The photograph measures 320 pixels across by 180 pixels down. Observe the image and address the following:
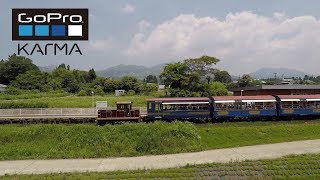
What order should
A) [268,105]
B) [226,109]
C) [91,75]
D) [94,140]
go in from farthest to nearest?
[91,75] → [268,105] → [226,109] → [94,140]

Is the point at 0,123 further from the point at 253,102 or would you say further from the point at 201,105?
the point at 253,102

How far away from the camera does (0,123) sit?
36.0m

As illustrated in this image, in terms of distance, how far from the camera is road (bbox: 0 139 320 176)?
22281 mm

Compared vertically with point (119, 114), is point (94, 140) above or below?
below

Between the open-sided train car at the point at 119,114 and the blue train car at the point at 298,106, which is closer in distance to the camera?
the open-sided train car at the point at 119,114

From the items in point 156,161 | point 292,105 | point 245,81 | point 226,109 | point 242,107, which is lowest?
point 156,161

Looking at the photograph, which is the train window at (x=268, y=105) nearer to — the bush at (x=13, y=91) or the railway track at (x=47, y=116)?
the railway track at (x=47, y=116)

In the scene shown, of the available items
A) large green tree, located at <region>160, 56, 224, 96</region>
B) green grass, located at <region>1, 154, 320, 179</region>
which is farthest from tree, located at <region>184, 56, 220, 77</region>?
green grass, located at <region>1, 154, 320, 179</region>

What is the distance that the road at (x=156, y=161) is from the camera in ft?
73.1

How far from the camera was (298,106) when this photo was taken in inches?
1483

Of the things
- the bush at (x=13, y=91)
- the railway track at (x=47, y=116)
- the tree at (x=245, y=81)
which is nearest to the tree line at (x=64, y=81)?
the bush at (x=13, y=91)

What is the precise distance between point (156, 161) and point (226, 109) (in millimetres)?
14530

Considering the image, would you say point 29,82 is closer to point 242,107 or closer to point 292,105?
point 242,107

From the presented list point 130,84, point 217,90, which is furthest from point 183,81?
point 130,84
